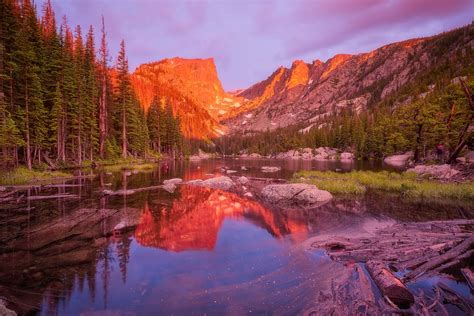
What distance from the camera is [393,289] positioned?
7.37 meters

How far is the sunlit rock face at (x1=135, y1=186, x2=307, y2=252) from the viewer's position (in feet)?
42.5

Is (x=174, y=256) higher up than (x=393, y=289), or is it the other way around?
(x=393, y=289)

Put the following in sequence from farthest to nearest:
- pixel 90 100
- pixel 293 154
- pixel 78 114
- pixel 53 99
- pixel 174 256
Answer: pixel 293 154 → pixel 90 100 → pixel 78 114 → pixel 53 99 → pixel 174 256

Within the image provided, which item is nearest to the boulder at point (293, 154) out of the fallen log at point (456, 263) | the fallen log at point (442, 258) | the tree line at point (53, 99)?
the tree line at point (53, 99)

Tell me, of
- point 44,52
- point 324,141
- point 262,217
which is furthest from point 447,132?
point 324,141

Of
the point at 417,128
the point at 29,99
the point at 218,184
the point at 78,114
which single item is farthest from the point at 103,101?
the point at 417,128

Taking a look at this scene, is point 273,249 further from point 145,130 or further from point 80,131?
point 145,130

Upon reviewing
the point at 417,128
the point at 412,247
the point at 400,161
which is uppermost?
the point at 417,128

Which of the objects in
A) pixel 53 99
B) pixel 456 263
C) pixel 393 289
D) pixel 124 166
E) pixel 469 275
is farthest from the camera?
pixel 124 166

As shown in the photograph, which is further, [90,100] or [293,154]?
[293,154]

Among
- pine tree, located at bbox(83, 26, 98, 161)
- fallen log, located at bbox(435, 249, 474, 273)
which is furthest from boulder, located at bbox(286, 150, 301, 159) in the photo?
fallen log, located at bbox(435, 249, 474, 273)

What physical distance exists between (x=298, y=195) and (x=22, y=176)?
27.5 m

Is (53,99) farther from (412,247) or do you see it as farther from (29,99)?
(412,247)

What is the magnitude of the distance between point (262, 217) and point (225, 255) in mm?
6565
